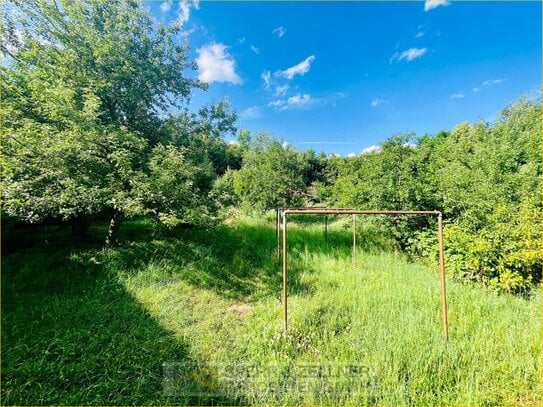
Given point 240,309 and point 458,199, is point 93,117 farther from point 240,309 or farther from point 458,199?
point 458,199

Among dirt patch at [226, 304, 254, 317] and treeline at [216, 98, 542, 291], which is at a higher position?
treeline at [216, 98, 542, 291]

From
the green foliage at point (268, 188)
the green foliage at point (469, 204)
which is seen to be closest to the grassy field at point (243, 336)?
the green foliage at point (469, 204)

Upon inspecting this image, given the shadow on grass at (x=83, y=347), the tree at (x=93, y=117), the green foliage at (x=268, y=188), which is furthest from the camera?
the green foliage at (x=268, y=188)

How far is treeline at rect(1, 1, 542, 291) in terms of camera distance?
324cm

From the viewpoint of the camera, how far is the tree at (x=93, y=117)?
3170mm

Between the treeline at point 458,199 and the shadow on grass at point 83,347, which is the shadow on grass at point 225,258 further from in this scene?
the treeline at point 458,199

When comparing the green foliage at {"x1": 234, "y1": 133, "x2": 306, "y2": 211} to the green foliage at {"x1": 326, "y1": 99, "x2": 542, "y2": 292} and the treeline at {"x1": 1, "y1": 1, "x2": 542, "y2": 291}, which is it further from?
the treeline at {"x1": 1, "y1": 1, "x2": 542, "y2": 291}

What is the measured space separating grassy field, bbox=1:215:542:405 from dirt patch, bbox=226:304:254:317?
47 millimetres

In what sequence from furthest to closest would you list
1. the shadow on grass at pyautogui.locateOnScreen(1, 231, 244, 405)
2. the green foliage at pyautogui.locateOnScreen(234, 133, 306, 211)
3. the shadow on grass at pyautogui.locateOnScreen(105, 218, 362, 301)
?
the green foliage at pyautogui.locateOnScreen(234, 133, 306, 211)
the shadow on grass at pyautogui.locateOnScreen(105, 218, 362, 301)
the shadow on grass at pyautogui.locateOnScreen(1, 231, 244, 405)

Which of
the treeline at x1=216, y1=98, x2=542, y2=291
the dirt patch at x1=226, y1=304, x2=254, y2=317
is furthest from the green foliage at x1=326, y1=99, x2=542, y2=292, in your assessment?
the dirt patch at x1=226, y1=304, x2=254, y2=317

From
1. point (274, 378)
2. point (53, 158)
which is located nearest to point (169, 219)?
point (53, 158)

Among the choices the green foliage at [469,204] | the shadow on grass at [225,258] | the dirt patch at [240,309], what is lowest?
the dirt patch at [240,309]

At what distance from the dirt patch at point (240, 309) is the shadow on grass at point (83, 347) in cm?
91

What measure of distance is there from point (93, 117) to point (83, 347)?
12.2 ft
